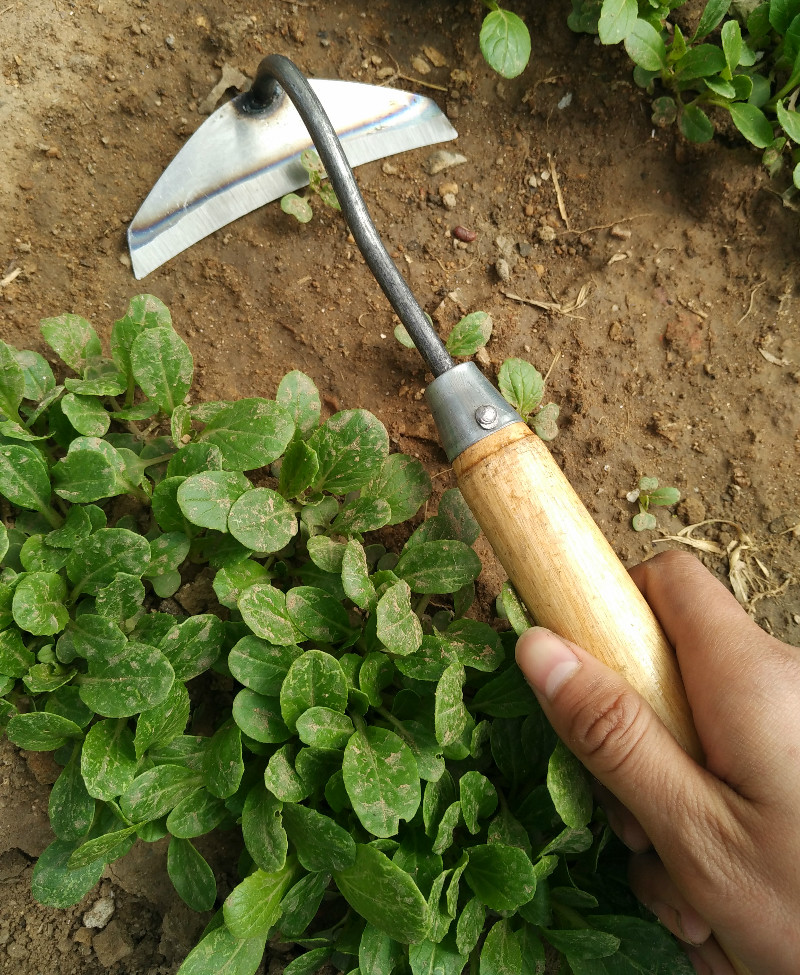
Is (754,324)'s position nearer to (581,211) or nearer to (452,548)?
(581,211)

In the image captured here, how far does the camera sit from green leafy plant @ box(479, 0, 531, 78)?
1.62 meters

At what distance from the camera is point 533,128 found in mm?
1849

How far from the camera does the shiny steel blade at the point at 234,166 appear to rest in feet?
5.57

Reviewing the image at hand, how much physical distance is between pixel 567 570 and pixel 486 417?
30 centimetres

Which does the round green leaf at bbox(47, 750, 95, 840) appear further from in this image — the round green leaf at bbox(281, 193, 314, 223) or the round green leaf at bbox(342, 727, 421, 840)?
the round green leaf at bbox(281, 193, 314, 223)

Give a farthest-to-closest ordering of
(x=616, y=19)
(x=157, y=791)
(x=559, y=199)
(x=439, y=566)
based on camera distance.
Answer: (x=559, y=199) → (x=616, y=19) → (x=439, y=566) → (x=157, y=791)

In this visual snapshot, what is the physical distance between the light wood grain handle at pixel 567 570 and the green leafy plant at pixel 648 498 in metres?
0.53

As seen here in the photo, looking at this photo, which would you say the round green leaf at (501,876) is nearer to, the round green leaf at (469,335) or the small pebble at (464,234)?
the round green leaf at (469,335)

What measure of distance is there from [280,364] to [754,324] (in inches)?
48.3

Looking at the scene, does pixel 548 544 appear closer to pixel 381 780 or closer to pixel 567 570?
pixel 567 570

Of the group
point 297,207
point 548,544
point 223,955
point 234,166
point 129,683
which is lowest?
point 223,955

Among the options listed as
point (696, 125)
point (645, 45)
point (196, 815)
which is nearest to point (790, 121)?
point (696, 125)

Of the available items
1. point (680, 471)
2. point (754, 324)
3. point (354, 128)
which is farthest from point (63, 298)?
point (754, 324)

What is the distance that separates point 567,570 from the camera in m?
1.19
